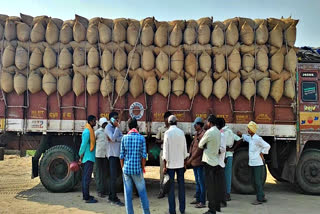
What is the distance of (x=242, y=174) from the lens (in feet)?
23.4

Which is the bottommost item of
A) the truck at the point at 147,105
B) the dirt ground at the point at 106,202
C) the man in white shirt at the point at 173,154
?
the dirt ground at the point at 106,202

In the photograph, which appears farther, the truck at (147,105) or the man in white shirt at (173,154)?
the truck at (147,105)

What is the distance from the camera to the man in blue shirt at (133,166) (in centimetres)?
455

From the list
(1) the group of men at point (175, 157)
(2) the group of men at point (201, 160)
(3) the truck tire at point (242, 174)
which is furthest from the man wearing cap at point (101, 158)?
(3) the truck tire at point (242, 174)

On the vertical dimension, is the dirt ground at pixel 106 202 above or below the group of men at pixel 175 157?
below

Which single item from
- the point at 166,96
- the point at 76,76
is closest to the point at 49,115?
the point at 76,76

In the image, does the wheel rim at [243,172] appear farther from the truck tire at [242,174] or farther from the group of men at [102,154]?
the group of men at [102,154]

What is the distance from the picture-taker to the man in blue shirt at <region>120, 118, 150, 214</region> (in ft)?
14.9

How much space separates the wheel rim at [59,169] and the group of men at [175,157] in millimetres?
1103

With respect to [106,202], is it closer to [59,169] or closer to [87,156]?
[87,156]

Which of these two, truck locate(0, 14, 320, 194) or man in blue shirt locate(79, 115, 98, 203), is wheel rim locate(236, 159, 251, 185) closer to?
truck locate(0, 14, 320, 194)

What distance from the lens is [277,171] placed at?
25.8 ft

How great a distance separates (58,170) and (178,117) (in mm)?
3145

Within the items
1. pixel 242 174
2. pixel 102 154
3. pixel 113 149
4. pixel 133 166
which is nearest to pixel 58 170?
pixel 102 154
